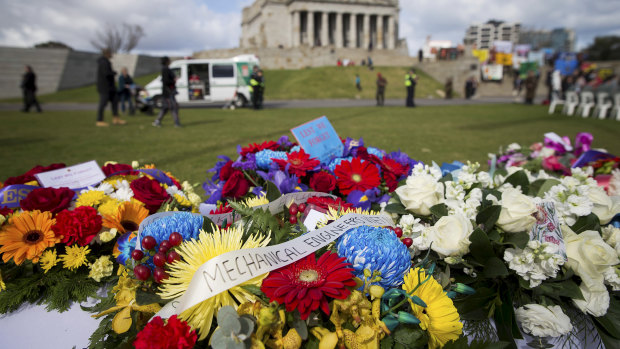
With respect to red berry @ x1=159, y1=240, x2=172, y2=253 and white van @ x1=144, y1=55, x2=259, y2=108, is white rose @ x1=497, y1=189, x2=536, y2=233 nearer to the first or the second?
red berry @ x1=159, y1=240, x2=172, y2=253

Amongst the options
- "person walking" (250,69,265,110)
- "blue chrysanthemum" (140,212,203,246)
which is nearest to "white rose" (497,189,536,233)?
"blue chrysanthemum" (140,212,203,246)

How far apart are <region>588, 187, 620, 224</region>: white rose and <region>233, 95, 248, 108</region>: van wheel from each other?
59.8ft

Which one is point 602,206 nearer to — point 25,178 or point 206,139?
point 25,178

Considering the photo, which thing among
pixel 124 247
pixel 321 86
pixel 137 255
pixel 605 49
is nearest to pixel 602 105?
pixel 124 247

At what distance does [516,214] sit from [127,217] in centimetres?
167

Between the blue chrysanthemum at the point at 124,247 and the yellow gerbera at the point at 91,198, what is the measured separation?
0.36 m

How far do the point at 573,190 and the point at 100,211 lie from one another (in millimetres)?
2166

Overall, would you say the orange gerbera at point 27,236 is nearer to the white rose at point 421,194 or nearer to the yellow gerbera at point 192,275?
the yellow gerbera at point 192,275

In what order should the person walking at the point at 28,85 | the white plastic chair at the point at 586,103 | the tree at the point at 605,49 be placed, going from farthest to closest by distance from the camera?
1. the tree at the point at 605,49
2. the person walking at the point at 28,85
3. the white plastic chair at the point at 586,103

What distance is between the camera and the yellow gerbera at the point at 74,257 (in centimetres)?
146

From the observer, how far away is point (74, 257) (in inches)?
58.5

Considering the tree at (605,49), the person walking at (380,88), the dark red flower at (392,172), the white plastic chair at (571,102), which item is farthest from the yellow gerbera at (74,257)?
the tree at (605,49)

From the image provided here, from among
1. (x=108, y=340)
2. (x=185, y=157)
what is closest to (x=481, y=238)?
(x=108, y=340)

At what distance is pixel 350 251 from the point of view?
40.0 inches
